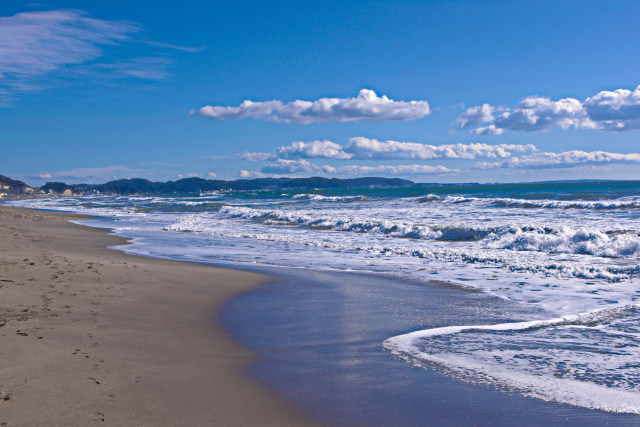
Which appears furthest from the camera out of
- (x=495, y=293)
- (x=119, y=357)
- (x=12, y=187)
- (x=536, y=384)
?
(x=12, y=187)

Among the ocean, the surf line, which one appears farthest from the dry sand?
the surf line

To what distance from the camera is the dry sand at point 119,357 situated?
3.48m

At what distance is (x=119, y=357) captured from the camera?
4633mm

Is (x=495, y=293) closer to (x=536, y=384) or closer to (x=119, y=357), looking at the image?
(x=536, y=384)

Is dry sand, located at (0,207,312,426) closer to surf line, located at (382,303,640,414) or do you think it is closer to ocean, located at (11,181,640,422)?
ocean, located at (11,181,640,422)

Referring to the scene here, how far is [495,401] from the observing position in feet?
12.8

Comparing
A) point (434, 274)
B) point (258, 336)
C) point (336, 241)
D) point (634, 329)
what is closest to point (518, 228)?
point (336, 241)

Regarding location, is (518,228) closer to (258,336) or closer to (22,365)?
(258,336)

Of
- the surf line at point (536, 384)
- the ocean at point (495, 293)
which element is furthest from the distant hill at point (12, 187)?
the surf line at point (536, 384)

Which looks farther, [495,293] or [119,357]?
[495,293]

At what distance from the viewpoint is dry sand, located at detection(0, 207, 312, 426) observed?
11.4ft

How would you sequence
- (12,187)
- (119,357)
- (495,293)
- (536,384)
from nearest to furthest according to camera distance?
(536,384), (119,357), (495,293), (12,187)

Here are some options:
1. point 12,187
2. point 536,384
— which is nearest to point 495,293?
point 536,384

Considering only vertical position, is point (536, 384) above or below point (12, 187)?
below
